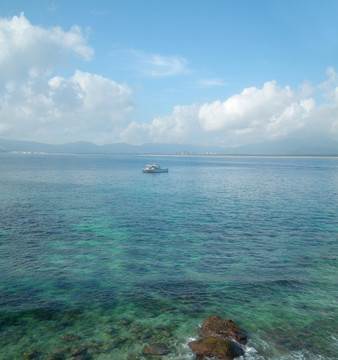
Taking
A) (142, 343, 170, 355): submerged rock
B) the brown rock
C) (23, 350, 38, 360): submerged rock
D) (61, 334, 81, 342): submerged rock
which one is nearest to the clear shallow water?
(61, 334, 81, 342): submerged rock

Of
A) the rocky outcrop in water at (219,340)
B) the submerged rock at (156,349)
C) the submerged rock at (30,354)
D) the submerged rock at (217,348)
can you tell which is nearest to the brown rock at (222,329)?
the rocky outcrop in water at (219,340)

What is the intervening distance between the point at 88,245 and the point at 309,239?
29.0m

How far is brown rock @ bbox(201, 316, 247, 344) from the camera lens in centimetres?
1827

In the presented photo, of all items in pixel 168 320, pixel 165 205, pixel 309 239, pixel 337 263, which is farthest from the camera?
pixel 165 205

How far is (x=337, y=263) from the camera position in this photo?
3067 centimetres

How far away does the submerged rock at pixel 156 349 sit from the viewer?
56.2ft

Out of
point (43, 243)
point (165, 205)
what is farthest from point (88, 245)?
point (165, 205)

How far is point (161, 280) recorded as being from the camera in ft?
87.1

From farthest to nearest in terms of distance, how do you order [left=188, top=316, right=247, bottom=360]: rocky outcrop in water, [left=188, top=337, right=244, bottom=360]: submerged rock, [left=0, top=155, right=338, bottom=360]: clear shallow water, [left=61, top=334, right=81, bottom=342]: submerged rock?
[left=0, top=155, right=338, bottom=360]: clear shallow water
[left=61, top=334, right=81, bottom=342]: submerged rock
[left=188, top=316, right=247, bottom=360]: rocky outcrop in water
[left=188, top=337, right=244, bottom=360]: submerged rock

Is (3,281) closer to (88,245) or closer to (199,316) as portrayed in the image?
(88,245)

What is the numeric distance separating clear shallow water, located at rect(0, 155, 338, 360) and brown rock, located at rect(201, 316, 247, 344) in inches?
29.5

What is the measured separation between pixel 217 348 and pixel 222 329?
1.70m

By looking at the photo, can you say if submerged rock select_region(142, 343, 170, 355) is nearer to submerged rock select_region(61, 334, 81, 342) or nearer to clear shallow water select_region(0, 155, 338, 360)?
clear shallow water select_region(0, 155, 338, 360)

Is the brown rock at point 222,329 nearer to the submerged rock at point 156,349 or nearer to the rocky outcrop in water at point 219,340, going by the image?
the rocky outcrop in water at point 219,340
